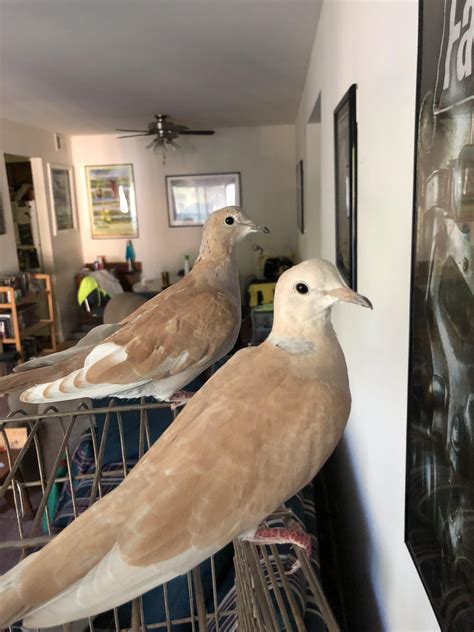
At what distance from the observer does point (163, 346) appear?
0.79m

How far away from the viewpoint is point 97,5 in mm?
1789

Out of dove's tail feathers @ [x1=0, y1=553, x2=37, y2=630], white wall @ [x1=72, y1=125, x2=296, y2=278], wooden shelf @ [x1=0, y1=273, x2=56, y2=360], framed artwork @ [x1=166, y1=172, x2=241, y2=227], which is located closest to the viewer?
dove's tail feathers @ [x1=0, y1=553, x2=37, y2=630]

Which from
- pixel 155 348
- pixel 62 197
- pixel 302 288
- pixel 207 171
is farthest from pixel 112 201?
pixel 302 288

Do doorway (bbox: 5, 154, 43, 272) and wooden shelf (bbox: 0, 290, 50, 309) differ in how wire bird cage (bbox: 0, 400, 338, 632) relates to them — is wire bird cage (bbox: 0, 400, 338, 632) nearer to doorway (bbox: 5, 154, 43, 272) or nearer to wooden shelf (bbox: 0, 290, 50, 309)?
wooden shelf (bbox: 0, 290, 50, 309)

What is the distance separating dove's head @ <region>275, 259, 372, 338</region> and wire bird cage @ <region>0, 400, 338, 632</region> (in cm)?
29

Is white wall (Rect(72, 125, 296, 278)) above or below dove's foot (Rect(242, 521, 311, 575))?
above

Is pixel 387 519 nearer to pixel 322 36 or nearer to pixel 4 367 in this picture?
pixel 322 36

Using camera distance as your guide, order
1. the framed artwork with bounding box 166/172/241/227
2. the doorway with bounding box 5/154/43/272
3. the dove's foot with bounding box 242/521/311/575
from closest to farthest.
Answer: the dove's foot with bounding box 242/521/311/575 < the doorway with bounding box 5/154/43/272 < the framed artwork with bounding box 166/172/241/227

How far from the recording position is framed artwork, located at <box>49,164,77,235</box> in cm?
475

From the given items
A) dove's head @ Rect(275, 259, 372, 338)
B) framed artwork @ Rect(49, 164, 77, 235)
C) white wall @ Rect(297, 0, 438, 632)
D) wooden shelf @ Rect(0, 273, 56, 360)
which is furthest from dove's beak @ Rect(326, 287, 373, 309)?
framed artwork @ Rect(49, 164, 77, 235)

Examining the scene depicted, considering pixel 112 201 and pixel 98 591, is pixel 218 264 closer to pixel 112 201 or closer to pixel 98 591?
pixel 98 591

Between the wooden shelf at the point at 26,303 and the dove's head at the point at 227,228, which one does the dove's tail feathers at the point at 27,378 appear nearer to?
the dove's head at the point at 227,228

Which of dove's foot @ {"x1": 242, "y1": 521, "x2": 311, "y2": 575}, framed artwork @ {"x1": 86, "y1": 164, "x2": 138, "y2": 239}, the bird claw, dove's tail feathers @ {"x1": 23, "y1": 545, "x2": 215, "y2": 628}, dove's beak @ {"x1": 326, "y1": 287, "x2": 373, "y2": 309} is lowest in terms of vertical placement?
dove's foot @ {"x1": 242, "y1": 521, "x2": 311, "y2": 575}

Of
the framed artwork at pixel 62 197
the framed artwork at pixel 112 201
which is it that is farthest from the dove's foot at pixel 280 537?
the framed artwork at pixel 112 201
